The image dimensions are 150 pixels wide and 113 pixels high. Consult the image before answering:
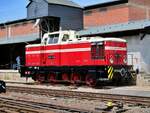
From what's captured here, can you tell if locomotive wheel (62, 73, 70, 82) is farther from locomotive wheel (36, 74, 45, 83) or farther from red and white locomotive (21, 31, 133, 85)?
locomotive wheel (36, 74, 45, 83)

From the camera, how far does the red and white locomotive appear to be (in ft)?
83.3

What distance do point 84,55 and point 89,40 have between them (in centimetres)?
114

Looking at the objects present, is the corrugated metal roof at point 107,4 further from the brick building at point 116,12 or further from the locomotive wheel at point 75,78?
the locomotive wheel at point 75,78

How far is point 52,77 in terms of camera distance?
1168 inches

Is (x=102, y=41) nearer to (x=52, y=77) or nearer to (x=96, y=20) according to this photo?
(x=52, y=77)

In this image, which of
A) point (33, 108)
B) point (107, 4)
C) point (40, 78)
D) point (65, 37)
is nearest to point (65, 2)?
point (107, 4)

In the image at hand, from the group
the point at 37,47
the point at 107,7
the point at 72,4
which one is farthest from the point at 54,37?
the point at 72,4

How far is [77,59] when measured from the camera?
1069 inches

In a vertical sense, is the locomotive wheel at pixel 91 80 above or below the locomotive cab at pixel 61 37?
below

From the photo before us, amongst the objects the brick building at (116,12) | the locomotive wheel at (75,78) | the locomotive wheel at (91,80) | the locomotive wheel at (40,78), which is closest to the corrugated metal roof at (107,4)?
the brick building at (116,12)

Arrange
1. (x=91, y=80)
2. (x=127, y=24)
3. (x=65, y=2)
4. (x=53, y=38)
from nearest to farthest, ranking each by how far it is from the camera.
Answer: (x=91, y=80) → (x=53, y=38) → (x=127, y=24) → (x=65, y=2)

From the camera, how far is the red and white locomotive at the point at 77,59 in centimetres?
Result: 2538

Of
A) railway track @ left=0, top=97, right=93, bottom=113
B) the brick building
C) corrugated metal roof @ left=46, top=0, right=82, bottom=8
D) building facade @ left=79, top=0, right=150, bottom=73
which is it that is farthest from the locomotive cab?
corrugated metal roof @ left=46, top=0, right=82, bottom=8

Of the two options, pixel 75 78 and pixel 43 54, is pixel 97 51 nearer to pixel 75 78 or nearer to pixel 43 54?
pixel 75 78
